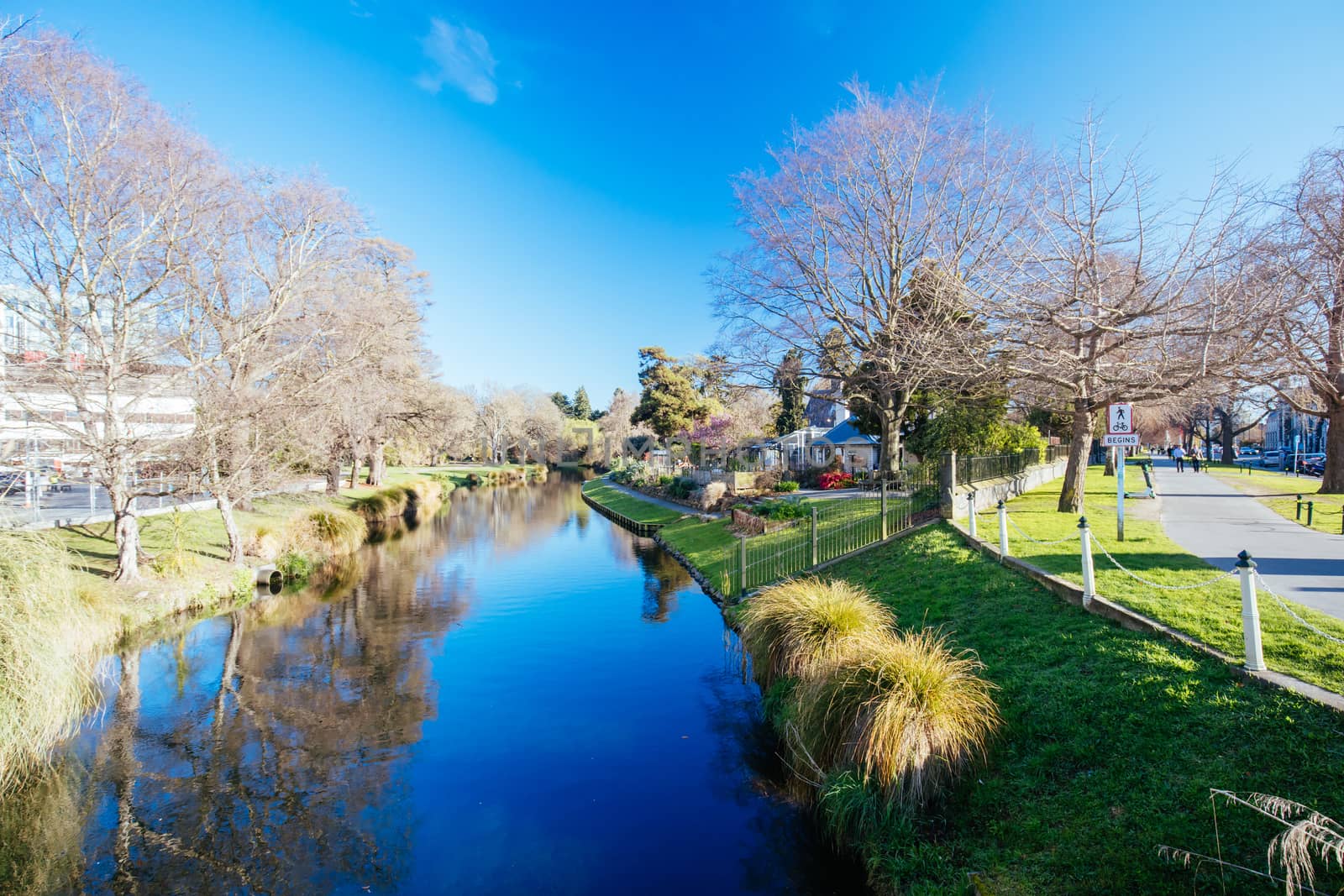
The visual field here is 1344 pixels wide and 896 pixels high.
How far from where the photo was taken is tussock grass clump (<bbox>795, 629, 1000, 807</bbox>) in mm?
6090

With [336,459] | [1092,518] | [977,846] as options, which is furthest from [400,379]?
[977,846]

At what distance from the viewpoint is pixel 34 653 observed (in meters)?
7.36

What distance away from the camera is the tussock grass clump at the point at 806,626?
27.6 ft

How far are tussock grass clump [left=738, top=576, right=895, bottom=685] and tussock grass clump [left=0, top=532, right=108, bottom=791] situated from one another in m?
8.72

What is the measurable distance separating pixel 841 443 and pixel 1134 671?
34.1 meters

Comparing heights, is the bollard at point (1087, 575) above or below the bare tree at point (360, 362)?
below

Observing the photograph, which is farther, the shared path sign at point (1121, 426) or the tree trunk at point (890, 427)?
the tree trunk at point (890, 427)

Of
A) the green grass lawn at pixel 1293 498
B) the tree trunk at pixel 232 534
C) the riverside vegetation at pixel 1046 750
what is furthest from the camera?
the tree trunk at pixel 232 534

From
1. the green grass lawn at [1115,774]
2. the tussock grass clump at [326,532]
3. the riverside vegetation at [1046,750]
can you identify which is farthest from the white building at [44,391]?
the green grass lawn at [1115,774]

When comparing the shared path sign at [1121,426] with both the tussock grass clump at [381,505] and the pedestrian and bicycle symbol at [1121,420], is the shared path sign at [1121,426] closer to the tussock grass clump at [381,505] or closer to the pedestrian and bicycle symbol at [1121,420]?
the pedestrian and bicycle symbol at [1121,420]

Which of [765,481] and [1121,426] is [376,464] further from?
[1121,426]

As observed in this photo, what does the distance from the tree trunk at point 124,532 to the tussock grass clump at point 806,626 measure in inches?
528

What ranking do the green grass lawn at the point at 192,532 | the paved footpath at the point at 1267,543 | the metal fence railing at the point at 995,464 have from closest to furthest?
the paved footpath at the point at 1267,543 < the green grass lawn at the point at 192,532 < the metal fence railing at the point at 995,464

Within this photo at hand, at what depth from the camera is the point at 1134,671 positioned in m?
6.38
